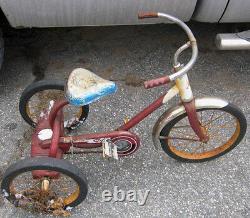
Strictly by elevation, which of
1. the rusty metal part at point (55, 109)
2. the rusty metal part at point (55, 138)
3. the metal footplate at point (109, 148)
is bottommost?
the metal footplate at point (109, 148)

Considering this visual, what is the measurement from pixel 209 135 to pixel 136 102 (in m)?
0.67

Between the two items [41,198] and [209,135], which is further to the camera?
[209,135]

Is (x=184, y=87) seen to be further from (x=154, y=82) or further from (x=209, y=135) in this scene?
(x=209, y=135)

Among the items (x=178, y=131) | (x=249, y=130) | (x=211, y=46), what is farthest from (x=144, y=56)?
(x=249, y=130)

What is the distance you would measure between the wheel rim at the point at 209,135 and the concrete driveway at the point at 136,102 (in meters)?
0.10

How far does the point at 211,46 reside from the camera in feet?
11.8

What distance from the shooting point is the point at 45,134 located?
2371 mm

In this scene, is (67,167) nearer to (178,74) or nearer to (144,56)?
(178,74)

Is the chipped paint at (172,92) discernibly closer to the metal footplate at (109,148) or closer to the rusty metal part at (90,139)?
the rusty metal part at (90,139)

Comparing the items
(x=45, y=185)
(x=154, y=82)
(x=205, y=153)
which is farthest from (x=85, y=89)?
(x=205, y=153)

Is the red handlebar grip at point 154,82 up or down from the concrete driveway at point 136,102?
up

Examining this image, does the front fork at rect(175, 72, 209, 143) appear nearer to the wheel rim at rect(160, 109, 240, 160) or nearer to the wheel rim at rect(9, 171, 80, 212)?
the wheel rim at rect(160, 109, 240, 160)

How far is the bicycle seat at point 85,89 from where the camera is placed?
2.06 m

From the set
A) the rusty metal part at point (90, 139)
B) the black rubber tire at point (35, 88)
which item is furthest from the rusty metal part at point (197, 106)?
the black rubber tire at point (35, 88)
